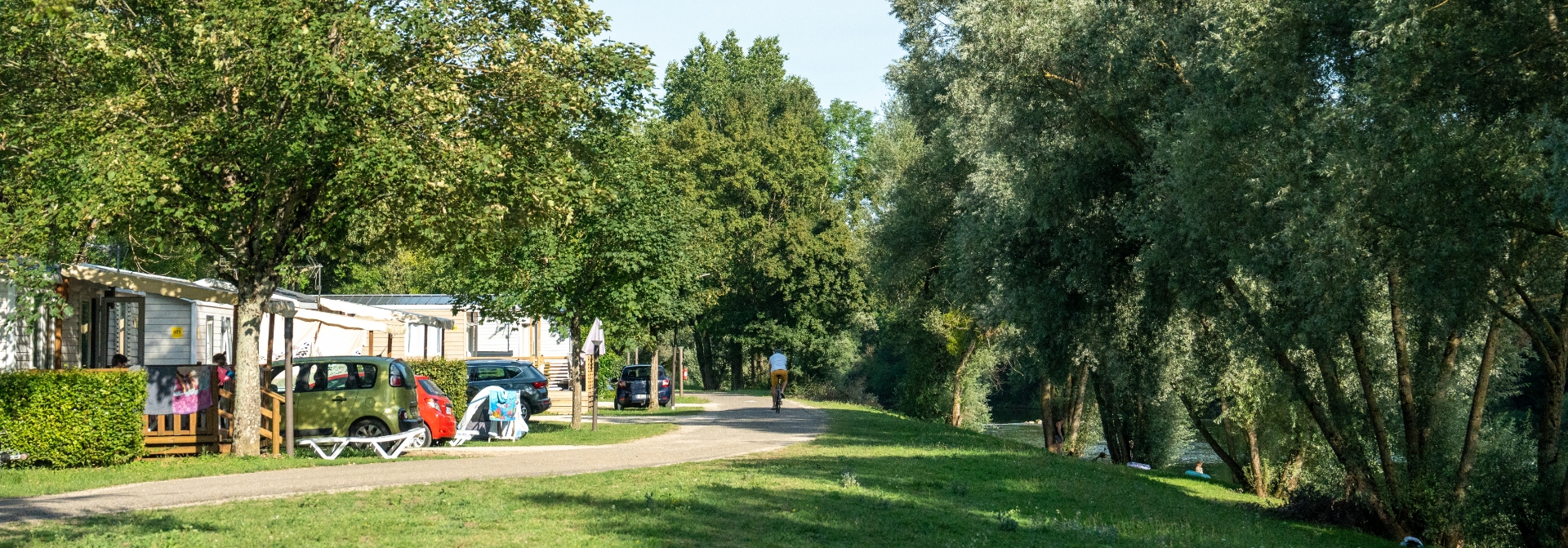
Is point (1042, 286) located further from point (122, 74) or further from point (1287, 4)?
point (122, 74)

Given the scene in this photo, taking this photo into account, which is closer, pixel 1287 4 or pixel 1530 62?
pixel 1530 62

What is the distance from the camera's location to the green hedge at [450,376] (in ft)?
78.1

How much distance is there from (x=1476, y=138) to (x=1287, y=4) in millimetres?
2947

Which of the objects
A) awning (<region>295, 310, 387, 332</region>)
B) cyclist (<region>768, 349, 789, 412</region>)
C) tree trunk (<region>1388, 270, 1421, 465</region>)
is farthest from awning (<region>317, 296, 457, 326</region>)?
tree trunk (<region>1388, 270, 1421, 465</region>)

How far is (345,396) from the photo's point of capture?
18391 millimetres

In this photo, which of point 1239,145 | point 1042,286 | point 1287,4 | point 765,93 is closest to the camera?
point 1287,4

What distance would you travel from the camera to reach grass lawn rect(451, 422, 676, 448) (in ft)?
70.2

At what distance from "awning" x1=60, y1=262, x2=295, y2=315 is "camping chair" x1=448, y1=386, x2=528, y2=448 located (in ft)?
13.0

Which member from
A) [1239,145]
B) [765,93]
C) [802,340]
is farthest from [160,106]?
[765,93]

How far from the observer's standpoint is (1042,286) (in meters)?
22.3

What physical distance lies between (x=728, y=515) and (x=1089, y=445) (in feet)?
118

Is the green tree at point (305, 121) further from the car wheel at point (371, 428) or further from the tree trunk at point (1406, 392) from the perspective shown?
the tree trunk at point (1406, 392)

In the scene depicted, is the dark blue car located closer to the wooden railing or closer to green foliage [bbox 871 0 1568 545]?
green foliage [bbox 871 0 1568 545]

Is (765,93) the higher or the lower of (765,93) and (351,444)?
the higher
